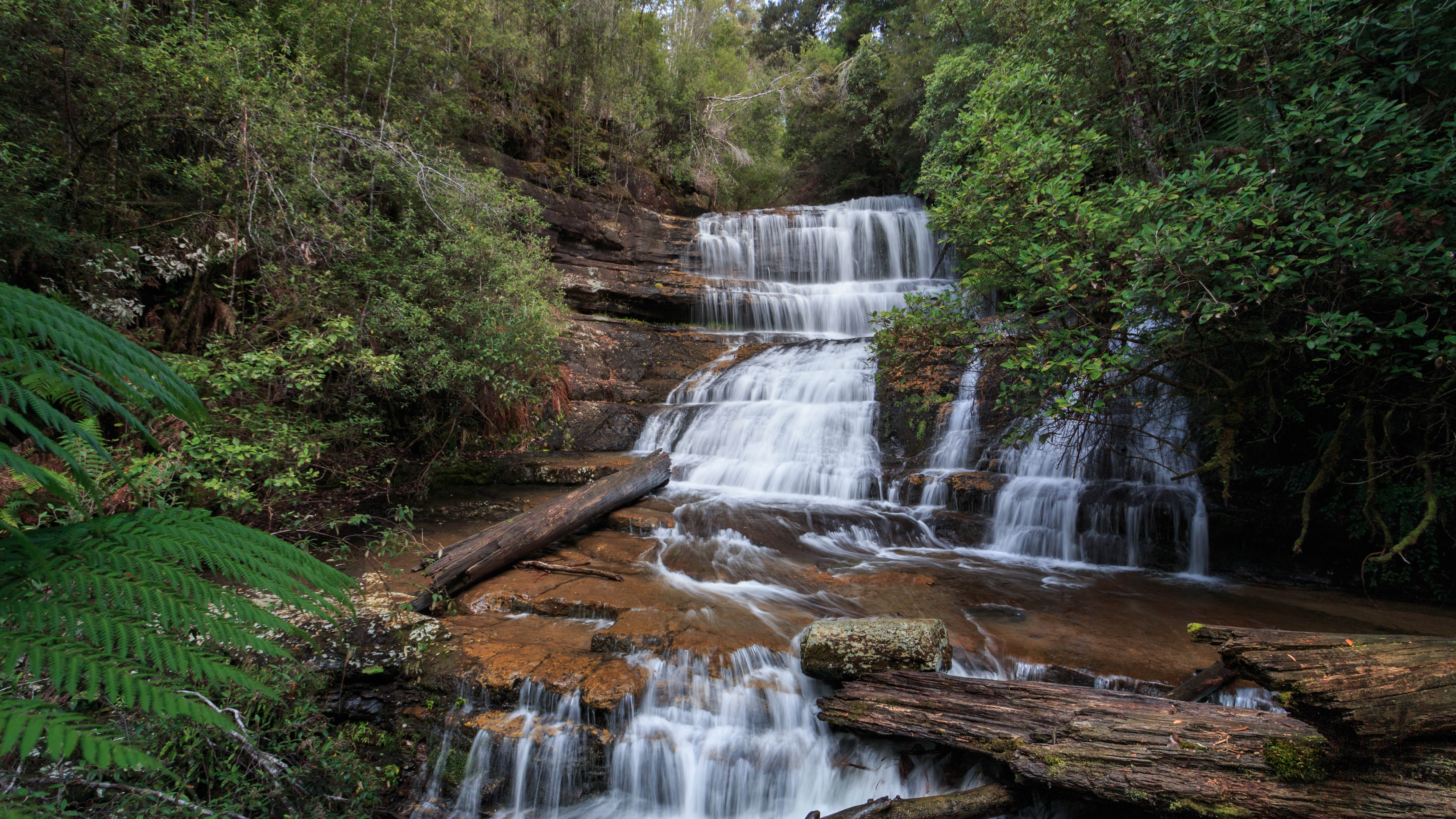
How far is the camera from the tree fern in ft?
3.22

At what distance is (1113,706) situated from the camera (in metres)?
3.15

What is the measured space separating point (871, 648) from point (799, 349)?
9.26 meters

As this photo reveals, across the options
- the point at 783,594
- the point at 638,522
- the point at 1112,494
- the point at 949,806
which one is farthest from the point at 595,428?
the point at 949,806

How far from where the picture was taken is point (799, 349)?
496 inches

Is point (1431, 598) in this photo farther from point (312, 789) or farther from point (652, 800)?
point (312, 789)

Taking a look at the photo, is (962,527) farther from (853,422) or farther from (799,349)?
(799,349)

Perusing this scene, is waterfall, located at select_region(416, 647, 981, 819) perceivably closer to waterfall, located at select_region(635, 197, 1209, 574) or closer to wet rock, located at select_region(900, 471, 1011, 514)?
waterfall, located at select_region(635, 197, 1209, 574)

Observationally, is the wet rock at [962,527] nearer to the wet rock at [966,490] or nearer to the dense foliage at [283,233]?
the wet rock at [966,490]

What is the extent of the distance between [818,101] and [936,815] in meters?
23.6

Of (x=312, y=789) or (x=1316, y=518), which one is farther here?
(x=1316, y=518)

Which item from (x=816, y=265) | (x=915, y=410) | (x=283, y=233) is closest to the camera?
(x=283, y=233)

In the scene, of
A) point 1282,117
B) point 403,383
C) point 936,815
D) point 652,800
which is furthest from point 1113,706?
point 403,383

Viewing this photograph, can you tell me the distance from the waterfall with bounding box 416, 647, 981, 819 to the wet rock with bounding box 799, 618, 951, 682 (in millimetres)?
328

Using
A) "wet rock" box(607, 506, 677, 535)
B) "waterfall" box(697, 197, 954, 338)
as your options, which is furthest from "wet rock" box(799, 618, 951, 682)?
"waterfall" box(697, 197, 954, 338)
